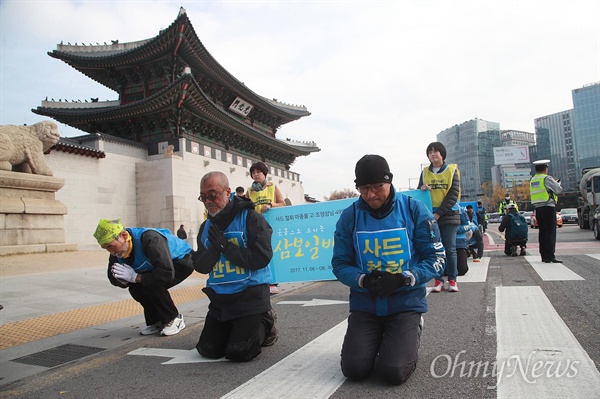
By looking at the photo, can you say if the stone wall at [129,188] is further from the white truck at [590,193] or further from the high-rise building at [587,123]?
the high-rise building at [587,123]

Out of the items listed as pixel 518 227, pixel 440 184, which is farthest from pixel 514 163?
pixel 440 184

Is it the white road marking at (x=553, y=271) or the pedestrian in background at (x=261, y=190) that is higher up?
the pedestrian in background at (x=261, y=190)

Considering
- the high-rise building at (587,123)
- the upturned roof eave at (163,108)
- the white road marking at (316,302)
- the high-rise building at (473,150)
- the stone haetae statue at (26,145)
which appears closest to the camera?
the white road marking at (316,302)

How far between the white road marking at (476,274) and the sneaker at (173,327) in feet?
13.1

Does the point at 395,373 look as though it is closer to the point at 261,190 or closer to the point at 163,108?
the point at 261,190

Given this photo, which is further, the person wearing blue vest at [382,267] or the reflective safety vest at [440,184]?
the reflective safety vest at [440,184]

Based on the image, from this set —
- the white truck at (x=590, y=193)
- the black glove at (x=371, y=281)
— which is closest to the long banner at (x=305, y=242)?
the black glove at (x=371, y=281)

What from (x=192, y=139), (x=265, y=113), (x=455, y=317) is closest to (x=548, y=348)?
(x=455, y=317)

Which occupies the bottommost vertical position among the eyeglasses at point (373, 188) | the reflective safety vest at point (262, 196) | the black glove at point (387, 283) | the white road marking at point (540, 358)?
the white road marking at point (540, 358)

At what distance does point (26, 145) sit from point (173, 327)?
10419 mm

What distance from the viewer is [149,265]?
4000mm

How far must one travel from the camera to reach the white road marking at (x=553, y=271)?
5756 millimetres

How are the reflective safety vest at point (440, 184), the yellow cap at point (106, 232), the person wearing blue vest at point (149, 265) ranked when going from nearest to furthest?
1. the yellow cap at point (106, 232)
2. the person wearing blue vest at point (149, 265)
3. the reflective safety vest at point (440, 184)

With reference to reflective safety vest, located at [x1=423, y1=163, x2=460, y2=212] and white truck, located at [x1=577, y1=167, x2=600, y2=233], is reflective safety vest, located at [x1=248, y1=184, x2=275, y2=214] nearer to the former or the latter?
reflective safety vest, located at [x1=423, y1=163, x2=460, y2=212]
